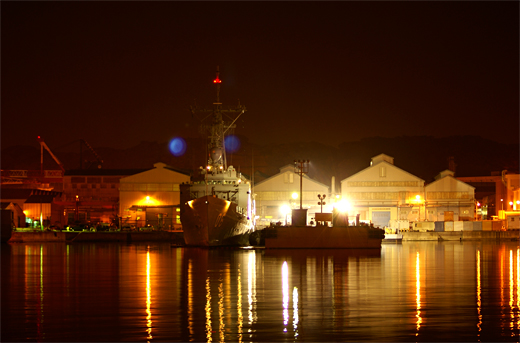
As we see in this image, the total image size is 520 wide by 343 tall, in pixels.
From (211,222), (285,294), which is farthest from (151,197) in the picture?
(285,294)

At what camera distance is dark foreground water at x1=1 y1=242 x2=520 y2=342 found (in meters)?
15.3

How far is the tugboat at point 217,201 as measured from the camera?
169ft

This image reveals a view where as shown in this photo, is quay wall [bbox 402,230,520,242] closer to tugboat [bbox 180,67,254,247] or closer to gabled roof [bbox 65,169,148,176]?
Answer: tugboat [bbox 180,67,254,247]

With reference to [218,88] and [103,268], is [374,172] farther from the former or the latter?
[103,268]

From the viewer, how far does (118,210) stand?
84625mm

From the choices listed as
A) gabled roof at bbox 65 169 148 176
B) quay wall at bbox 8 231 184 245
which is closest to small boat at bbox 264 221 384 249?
quay wall at bbox 8 231 184 245

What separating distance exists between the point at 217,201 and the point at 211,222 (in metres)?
1.94

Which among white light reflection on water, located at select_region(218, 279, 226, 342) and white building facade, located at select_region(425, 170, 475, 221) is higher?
white building facade, located at select_region(425, 170, 475, 221)

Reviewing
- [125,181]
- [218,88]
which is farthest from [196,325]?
[125,181]

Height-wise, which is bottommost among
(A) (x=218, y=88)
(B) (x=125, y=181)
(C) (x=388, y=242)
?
(C) (x=388, y=242)

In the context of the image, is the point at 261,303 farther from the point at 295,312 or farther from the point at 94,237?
the point at 94,237

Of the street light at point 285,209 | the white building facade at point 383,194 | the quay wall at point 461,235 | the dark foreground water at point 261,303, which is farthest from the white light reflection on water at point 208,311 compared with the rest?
the white building facade at point 383,194

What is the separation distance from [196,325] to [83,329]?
2.74 m

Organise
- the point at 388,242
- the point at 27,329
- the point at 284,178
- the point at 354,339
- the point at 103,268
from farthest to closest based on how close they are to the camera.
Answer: the point at 284,178, the point at 388,242, the point at 103,268, the point at 27,329, the point at 354,339
